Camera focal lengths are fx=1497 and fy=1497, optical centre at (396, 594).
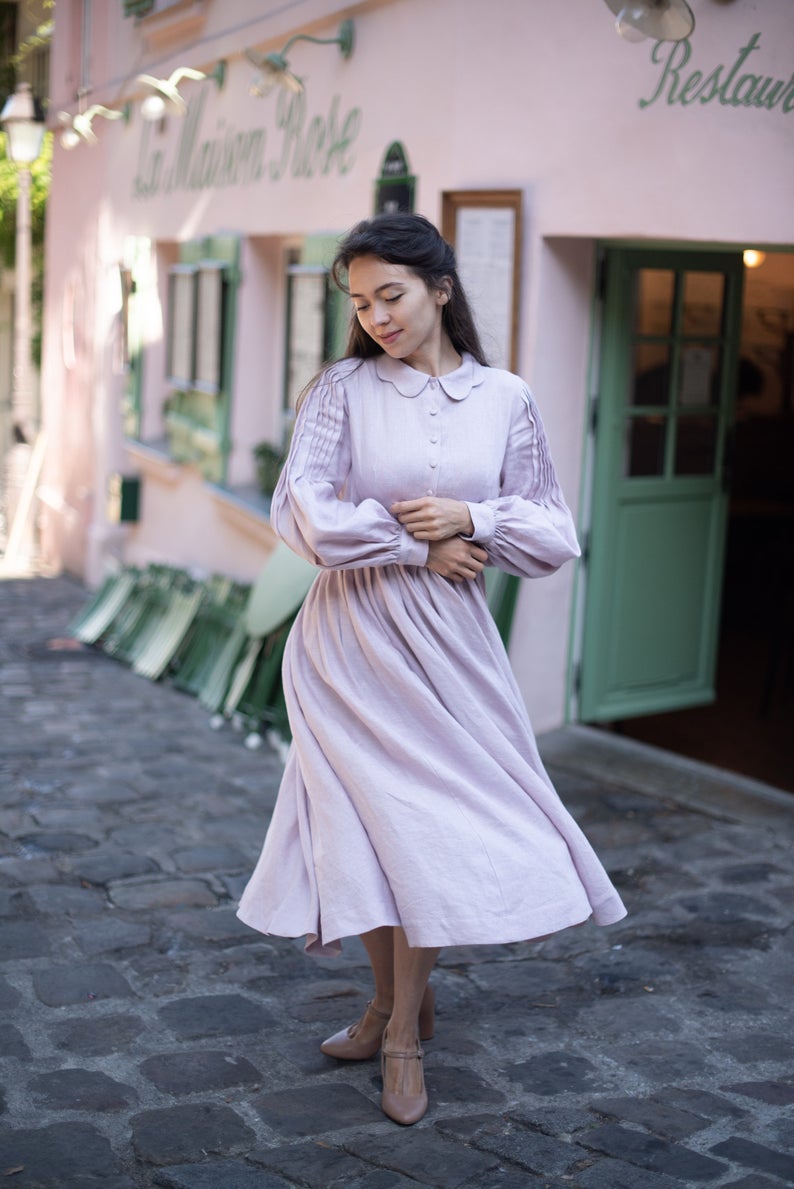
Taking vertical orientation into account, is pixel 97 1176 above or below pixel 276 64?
below

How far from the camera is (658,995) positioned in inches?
160

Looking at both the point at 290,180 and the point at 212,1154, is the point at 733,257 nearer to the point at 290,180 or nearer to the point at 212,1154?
the point at 290,180

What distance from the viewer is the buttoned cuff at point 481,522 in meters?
3.26

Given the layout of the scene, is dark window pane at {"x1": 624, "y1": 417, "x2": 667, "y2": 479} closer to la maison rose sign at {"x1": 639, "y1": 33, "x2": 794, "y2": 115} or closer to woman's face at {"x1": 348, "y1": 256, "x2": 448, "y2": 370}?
la maison rose sign at {"x1": 639, "y1": 33, "x2": 794, "y2": 115}

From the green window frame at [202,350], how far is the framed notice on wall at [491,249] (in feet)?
8.46

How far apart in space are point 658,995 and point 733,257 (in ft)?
12.2

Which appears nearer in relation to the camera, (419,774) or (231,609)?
(419,774)

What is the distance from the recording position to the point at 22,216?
42.7 feet

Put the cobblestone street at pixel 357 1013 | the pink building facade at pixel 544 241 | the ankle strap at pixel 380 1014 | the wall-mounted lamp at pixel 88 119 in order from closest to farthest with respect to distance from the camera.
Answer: the cobblestone street at pixel 357 1013 < the ankle strap at pixel 380 1014 < the pink building facade at pixel 544 241 < the wall-mounted lamp at pixel 88 119

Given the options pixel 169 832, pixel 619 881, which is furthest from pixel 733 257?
pixel 169 832

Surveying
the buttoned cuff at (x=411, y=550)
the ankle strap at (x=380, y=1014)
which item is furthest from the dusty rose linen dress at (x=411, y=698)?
the ankle strap at (x=380, y=1014)

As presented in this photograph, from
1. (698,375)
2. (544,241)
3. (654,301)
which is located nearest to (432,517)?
(544,241)

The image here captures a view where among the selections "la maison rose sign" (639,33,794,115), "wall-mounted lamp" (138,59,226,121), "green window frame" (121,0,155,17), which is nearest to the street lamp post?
"green window frame" (121,0,155,17)

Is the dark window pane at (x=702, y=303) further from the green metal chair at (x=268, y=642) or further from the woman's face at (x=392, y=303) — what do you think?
the woman's face at (x=392, y=303)
